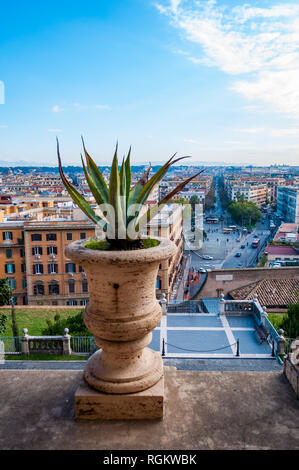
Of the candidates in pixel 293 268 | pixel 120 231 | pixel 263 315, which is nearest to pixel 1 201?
pixel 293 268

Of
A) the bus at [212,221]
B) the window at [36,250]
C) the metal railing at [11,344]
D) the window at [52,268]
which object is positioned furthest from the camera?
the bus at [212,221]

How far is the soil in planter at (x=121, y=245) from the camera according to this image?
2.87m

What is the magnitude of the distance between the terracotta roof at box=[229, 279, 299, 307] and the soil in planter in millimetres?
19840

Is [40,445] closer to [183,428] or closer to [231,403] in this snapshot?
[183,428]

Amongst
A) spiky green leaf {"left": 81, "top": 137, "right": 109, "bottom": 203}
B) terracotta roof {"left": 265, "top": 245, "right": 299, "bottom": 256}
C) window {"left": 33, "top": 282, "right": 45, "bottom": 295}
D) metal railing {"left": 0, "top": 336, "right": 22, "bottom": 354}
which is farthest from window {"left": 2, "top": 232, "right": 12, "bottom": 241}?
spiky green leaf {"left": 81, "top": 137, "right": 109, "bottom": 203}

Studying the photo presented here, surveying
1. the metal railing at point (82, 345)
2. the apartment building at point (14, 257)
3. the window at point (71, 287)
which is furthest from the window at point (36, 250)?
the metal railing at point (82, 345)

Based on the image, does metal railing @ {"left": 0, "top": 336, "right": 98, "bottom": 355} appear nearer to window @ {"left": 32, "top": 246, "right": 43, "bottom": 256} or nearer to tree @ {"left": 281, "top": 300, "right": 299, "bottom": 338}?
tree @ {"left": 281, "top": 300, "right": 299, "bottom": 338}

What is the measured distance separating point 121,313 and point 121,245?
52 centimetres

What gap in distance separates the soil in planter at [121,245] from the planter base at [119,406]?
1111 mm

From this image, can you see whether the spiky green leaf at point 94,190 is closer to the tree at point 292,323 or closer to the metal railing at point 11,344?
the metal railing at point 11,344

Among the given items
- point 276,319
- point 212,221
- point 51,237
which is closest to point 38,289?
point 51,237

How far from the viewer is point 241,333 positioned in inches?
629

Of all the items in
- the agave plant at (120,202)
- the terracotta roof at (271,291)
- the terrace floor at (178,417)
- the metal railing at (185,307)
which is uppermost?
the agave plant at (120,202)

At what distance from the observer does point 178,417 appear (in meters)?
2.74
